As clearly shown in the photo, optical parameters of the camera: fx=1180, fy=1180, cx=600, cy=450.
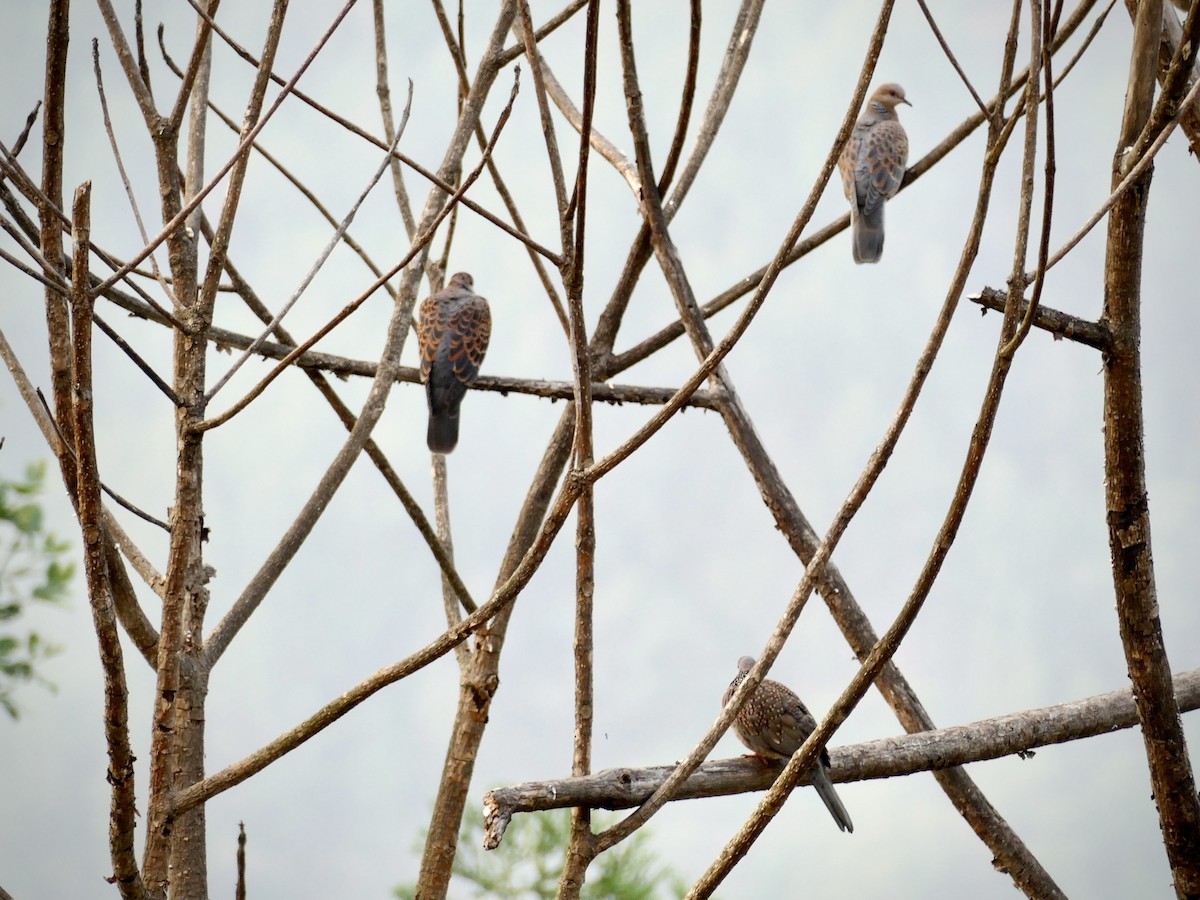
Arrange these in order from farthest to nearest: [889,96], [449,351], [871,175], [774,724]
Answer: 1. [889,96]
2. [871,175]
3. [449,351]
4. [774,724]

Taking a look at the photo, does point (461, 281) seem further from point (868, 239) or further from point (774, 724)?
point (774, 724)

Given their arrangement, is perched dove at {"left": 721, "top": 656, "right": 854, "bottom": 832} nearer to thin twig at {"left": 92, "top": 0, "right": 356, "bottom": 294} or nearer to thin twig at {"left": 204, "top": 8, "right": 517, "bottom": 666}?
thin twig at {"left": 204, "top": 8, "right": 517, "bottom": 666}

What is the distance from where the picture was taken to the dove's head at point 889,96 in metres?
5.31

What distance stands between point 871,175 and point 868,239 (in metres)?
0.29

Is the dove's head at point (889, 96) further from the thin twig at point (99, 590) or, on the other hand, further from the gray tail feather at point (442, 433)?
the thin twig at point (99, 590)

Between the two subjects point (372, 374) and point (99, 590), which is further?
point (372, 374)

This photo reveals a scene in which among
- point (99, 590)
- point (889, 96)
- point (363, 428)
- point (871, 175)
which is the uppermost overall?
point (889, 96)

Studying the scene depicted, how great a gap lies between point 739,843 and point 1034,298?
915 millimetres

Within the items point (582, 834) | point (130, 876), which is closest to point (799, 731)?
point (582, 834)

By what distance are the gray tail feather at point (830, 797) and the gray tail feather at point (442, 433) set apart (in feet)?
5.67

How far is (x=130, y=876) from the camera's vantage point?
1727mm

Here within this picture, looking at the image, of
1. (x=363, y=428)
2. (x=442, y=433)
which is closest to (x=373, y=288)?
(x=363, y=428)

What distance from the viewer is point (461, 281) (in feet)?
15.2

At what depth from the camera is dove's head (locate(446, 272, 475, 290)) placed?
181 inches
